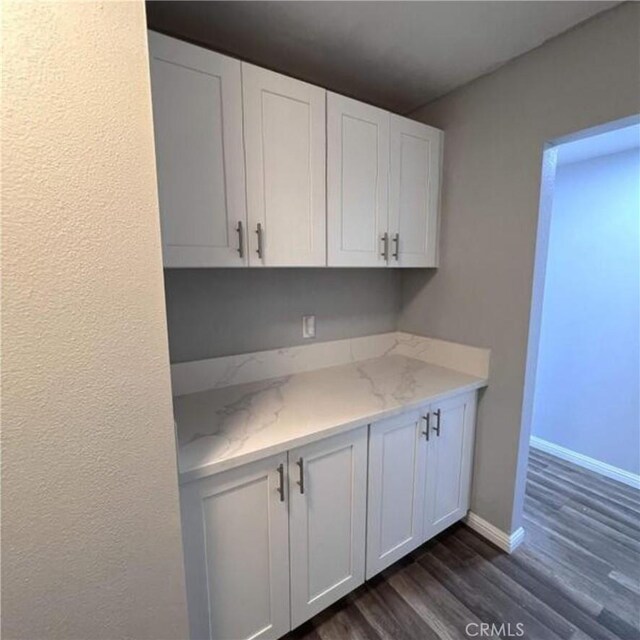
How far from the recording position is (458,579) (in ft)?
5.26

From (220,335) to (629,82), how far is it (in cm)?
190

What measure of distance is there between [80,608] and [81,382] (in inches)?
19.0

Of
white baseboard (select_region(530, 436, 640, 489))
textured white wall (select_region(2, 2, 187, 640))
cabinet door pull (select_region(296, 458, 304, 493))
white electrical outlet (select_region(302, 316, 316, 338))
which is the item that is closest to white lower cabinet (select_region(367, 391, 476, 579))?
cabinet door pull (select_region(296, 458, 304, 493))

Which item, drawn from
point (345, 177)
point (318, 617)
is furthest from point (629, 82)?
point (318, 617)

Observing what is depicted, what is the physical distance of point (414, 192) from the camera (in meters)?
1.79

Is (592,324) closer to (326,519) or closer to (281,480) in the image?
(326,519)

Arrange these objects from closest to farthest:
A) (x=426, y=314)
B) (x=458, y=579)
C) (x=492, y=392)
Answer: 1. (x=458, y=579)
2. (x=492, y=392)
3. (x=426, y=314)

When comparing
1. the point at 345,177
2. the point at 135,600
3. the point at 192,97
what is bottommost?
the point at 135,600

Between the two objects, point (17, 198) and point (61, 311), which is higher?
point (17, 198)

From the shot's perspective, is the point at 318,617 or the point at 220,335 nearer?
the point at 318,617

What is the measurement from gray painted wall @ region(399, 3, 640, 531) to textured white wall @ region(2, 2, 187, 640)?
1574 millimetres

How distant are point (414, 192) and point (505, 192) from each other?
0.43 m

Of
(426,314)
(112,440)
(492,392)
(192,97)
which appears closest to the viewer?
(112,440)

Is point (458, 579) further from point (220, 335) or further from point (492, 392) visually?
point (220, 335)
